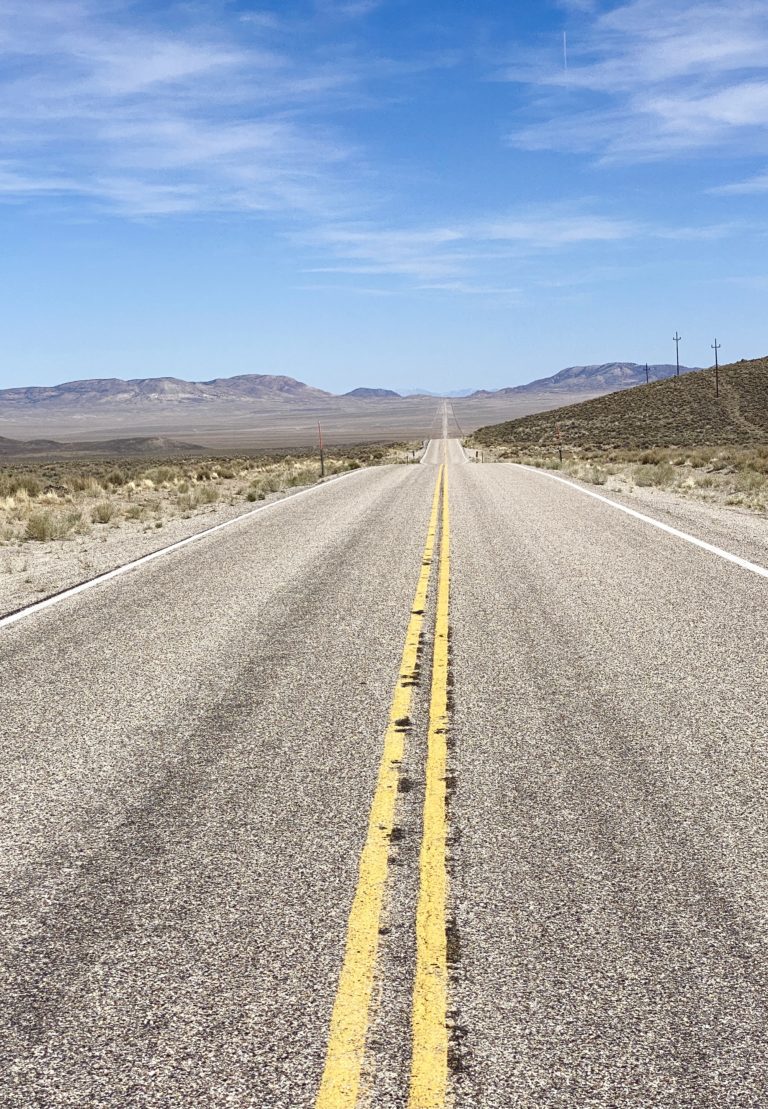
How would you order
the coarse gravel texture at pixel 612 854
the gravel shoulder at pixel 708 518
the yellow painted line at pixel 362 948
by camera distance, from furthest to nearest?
1. the gravel shoulder at pixel 708 518
2. the coarse gravel texture at pixel 612 854
3. the yellow painted line at pixel 362 948

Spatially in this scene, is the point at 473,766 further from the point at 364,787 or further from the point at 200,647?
the point at 200,647

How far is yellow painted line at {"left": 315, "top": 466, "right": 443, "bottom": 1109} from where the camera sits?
2822mm

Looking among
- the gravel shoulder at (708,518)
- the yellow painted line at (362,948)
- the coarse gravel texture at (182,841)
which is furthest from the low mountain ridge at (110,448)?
the yellow painted line at (362,948)

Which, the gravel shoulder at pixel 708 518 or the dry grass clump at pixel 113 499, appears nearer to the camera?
the gravel shoulder at pixel 708 518

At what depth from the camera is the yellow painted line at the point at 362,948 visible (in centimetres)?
282

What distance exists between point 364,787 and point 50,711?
2.64 metres

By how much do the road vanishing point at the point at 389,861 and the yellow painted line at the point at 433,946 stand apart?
0.02 m

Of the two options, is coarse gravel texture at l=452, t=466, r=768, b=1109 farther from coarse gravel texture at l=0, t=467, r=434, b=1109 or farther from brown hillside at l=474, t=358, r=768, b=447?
brown hillside at l=474, t=358, r=768, b=447

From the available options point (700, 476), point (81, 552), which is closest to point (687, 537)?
point (81, 552)

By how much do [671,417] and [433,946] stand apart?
78.2 meters

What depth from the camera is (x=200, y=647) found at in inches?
318

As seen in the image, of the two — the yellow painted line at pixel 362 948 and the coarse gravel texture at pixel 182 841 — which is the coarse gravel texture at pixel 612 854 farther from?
the coarse gravel texture at pixel 182 841

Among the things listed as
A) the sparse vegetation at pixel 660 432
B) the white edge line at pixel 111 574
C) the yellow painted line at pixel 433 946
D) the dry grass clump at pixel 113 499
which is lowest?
the yellow painted line at pixel 433 946

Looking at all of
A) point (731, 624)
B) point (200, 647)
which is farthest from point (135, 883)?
point (731, 624)
